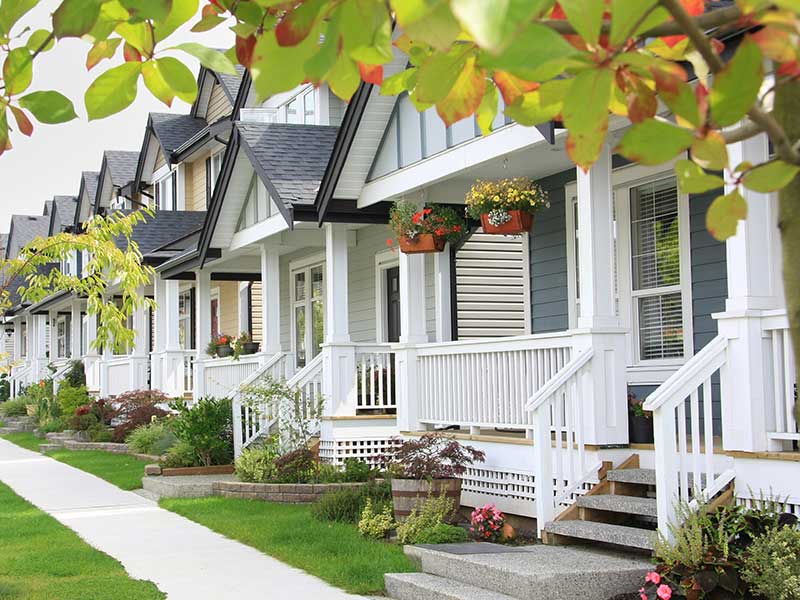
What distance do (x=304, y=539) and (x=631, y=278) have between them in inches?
168

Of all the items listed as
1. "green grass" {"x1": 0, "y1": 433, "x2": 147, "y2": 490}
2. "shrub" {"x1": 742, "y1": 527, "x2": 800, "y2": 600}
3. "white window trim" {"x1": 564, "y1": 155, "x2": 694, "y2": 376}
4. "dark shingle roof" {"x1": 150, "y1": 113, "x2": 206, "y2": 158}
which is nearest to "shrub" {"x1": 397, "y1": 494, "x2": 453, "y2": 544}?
"white window trim" {"x1": 564, "y1": 155, "x2": 694, "y2": 376}

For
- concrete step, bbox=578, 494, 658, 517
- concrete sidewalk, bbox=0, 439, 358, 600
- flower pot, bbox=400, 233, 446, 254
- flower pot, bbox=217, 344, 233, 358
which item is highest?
flower pot, bbox=400, 233, 446, 254

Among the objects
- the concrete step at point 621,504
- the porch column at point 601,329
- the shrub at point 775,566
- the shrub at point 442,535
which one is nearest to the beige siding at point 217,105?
the porch column at point 601,329

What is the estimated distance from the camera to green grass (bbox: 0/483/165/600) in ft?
28.8

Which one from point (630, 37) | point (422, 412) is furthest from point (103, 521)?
point (630, 37)

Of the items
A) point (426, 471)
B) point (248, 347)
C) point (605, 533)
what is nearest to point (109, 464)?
point (248, 347)

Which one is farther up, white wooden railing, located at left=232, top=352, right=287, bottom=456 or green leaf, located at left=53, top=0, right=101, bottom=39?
green leaf, located at left=53, top=0, right=101, bottom=39

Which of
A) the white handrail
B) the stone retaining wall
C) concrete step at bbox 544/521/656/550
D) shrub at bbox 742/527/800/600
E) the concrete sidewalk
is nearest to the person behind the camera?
shrub at bbox 742/527/800/600

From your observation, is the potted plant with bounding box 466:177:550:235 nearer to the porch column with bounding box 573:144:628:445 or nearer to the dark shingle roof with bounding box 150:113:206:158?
the porch column with bounding box 573:144:628:445

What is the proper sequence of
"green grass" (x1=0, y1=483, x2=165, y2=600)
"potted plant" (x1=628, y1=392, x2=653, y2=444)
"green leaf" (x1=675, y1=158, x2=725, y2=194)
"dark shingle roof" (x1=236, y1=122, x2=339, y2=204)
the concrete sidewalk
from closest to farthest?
"green leaf" (x1=675, y1=158, x2=725, y2=194)
"green grass" (x1=0, y1=483, x2=165, y2=600)
the concrete sidewalk
"potted plant" (x1=628, y1=392, x2=653, y2=444)
"dark shingle roof" (x1=236, y1=122, x2=339, y2=204)

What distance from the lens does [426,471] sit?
10.9 m

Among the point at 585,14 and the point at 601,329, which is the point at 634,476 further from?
the point at 585,14

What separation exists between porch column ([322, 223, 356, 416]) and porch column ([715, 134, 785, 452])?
295 inches

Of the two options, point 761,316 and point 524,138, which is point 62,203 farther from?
point 761,316
